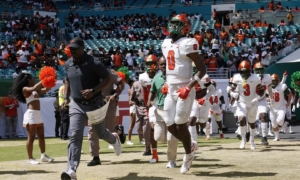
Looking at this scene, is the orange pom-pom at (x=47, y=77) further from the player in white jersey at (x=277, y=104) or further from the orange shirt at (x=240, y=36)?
the orange shirt at (x=240, y=36)

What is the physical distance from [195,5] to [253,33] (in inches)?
388

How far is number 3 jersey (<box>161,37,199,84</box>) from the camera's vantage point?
825 cm

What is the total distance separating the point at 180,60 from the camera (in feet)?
27.4

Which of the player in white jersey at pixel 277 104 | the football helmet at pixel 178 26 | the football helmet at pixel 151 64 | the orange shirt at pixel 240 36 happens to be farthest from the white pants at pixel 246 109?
the orange shirt at pixel 240 36

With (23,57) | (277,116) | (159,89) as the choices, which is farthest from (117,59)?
(159,89)

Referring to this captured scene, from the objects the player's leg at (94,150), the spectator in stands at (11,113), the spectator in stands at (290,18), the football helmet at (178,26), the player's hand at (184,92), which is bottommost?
the spectator in stands at (11,113)

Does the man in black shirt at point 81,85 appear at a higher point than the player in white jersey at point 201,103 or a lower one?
higher

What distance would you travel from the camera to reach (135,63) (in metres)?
29.4

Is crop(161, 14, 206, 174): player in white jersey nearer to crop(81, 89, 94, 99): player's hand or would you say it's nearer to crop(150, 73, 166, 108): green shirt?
crop(150, 73, 166, 108): green shirt

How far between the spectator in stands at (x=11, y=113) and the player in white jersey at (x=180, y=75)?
14067mm

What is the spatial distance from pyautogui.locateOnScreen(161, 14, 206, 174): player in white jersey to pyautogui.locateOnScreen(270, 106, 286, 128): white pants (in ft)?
27.7

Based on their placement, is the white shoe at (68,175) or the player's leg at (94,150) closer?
the white shoe at (68,175)

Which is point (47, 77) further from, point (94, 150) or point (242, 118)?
point (242, 118)

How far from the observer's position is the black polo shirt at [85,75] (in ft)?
25.9
